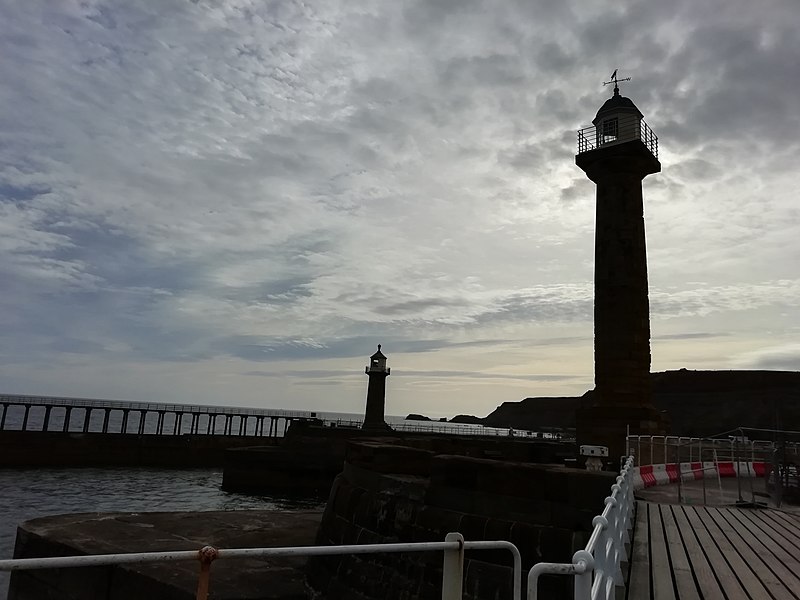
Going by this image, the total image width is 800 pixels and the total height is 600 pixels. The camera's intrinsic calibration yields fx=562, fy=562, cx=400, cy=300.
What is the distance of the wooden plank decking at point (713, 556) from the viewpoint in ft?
15.9

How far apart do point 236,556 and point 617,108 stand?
77.7ft

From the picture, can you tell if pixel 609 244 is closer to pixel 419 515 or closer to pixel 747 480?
pixel 747 480

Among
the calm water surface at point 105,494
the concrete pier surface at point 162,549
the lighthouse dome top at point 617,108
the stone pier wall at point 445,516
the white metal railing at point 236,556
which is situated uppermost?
the lighthouse dome top at point 617,108

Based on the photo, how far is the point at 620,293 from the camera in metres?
20.2

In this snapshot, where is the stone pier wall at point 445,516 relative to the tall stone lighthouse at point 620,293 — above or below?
below

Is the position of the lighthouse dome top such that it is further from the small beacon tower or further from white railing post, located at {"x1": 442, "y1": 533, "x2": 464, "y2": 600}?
the small beacon tower

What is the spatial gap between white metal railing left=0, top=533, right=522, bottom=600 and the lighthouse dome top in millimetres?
22706

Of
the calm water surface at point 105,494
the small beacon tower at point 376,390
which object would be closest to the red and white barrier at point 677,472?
the calm water surface at point 105,494

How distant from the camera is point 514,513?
7.90 meters

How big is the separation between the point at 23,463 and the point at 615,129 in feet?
141

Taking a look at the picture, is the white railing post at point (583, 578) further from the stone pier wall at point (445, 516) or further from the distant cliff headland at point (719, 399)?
the distant cliff headland at point (719, 399)

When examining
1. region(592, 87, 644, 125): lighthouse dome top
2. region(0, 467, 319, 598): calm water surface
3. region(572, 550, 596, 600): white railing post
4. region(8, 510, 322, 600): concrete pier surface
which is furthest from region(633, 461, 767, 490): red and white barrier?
region(0, 467, 319, 598): calm water surface

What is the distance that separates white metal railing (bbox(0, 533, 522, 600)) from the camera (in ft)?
6.85

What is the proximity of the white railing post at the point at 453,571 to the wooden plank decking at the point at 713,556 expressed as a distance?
2.62 metres
